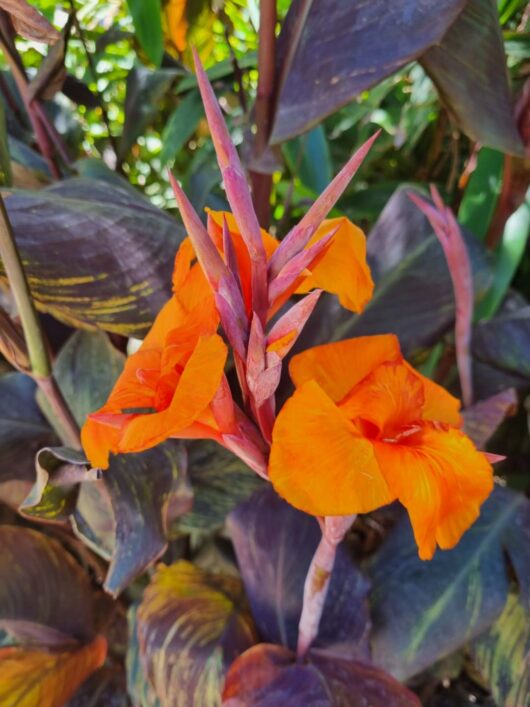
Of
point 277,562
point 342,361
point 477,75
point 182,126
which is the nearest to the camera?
point 342,361

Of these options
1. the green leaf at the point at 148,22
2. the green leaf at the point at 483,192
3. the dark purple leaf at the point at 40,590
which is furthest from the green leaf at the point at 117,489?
the green leaf at the point at 483,192

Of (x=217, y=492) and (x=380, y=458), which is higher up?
(x=380, y=458)

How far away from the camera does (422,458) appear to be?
11.8 inches

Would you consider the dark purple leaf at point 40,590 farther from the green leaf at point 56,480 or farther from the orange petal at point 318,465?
the orange petal at point 318,465

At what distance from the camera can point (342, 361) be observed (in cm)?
37

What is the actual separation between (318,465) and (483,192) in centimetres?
57

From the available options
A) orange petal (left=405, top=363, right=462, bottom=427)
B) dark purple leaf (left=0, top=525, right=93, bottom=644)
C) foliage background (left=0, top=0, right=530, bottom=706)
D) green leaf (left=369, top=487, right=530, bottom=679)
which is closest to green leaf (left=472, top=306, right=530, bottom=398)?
foliage background (left=0, top=0, right=530, bottom=706)

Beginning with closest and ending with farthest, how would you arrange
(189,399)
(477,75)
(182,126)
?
1. (189,399)
2. (477,75)
3. (182,126)

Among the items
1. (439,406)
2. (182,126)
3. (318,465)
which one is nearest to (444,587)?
(439,406)

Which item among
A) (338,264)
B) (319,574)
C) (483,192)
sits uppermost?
(338,264)

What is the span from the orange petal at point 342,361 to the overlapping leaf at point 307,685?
0.27 meters

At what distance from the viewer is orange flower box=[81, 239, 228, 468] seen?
0.26 m

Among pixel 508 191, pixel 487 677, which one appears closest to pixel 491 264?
pixel 508 191

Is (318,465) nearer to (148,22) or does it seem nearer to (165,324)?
(165,324)
